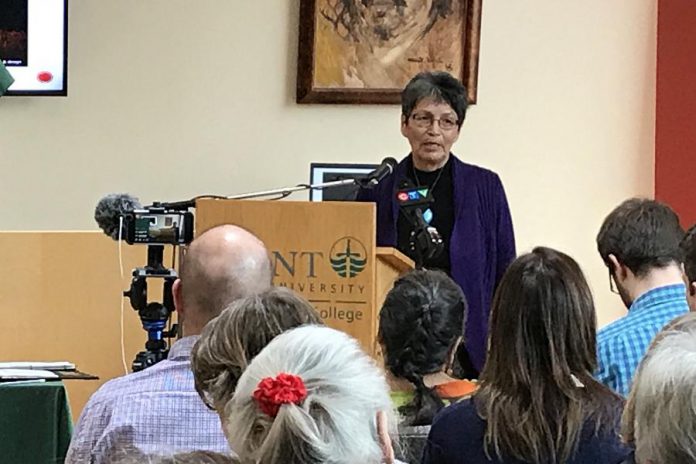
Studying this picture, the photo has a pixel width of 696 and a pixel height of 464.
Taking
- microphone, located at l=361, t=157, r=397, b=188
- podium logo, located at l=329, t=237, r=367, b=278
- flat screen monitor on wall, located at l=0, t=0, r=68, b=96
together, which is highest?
flat screen monitor on wall, located at l=0, t=0, r=68, b=96

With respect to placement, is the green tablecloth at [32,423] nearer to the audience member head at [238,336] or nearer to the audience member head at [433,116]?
the audience member head at [238,336]

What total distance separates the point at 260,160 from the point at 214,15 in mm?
683

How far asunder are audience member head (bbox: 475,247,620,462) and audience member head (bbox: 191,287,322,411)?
35 cm

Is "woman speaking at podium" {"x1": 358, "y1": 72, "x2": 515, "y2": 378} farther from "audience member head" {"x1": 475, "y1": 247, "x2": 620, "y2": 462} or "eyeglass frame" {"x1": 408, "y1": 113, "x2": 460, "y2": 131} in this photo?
"audience member head" {"x1": 475, "y1": 247, "x2": 620, "y2": 462}

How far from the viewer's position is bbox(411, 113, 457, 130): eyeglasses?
3.25m

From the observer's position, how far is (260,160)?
185 inches

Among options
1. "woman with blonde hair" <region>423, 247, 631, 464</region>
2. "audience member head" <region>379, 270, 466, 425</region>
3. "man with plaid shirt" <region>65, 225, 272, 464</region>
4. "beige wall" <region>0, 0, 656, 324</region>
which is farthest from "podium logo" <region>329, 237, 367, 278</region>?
"beige wall" <region>0, 0, 656, 324</region>

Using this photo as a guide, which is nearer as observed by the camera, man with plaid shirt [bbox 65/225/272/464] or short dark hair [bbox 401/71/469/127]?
man with plaid shirt [bbox 65/225/272/464]

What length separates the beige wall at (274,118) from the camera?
182 inches

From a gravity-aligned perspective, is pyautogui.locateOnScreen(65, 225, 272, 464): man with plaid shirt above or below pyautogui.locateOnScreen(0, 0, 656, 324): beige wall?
below

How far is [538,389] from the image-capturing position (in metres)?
1.67

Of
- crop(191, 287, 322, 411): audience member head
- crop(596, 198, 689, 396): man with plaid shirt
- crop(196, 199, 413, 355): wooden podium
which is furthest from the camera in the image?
crop(196, 199, 413, 355): wooden podium

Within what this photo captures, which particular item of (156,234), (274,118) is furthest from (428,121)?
(274,118)

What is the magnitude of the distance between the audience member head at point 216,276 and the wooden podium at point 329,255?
0.57m
